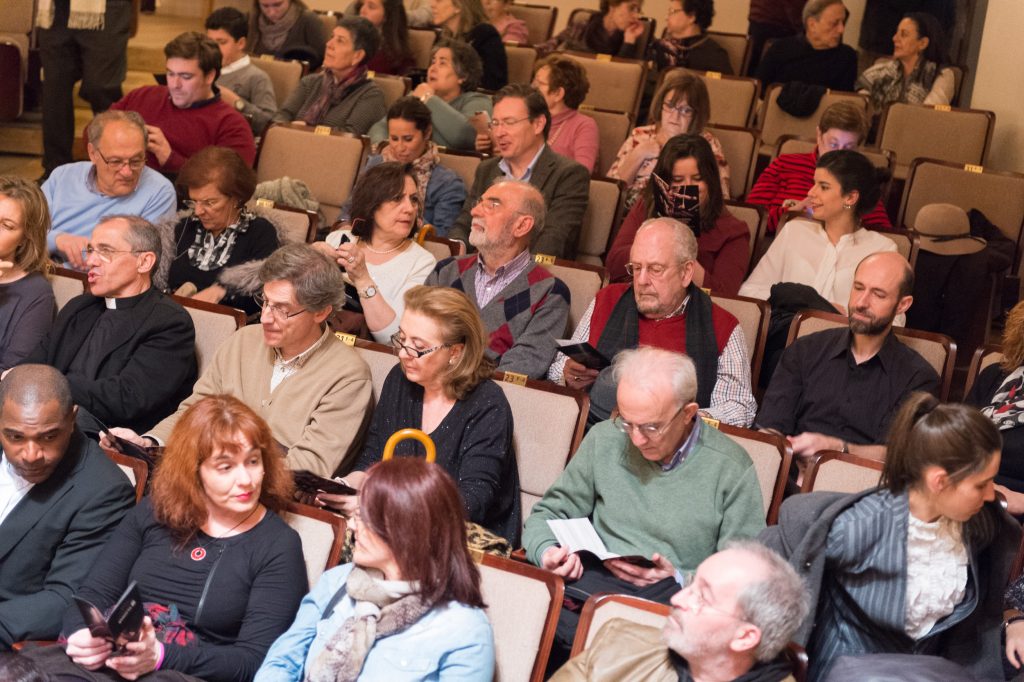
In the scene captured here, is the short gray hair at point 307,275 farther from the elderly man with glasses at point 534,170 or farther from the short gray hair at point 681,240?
the elderly man with glasses at point 534,170

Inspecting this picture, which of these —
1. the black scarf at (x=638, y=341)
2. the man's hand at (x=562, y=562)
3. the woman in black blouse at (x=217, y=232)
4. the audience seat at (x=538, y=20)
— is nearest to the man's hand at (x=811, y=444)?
the black scarf at (x=638, y=341)

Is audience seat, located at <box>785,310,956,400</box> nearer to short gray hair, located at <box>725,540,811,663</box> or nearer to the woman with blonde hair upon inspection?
short gray hair, located at <box>725,540,811,663</box>

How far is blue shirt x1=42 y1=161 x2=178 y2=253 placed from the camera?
4.30m

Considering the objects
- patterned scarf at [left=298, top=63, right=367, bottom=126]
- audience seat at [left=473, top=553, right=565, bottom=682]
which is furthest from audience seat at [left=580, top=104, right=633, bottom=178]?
audience seat at [left=473, top=553, right=565, bottom=682]

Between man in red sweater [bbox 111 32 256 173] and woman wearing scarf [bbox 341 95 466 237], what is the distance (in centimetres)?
79

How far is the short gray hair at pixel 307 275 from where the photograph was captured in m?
3.16

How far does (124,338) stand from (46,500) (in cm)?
83

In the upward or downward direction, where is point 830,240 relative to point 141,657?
upward

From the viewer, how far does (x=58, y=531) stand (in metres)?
2.64

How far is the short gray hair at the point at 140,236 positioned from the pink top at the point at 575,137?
2348 mm

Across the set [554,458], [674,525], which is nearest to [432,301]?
[554,458]

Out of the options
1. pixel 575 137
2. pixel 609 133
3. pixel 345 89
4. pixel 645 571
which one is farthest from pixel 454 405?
pixel 345 89

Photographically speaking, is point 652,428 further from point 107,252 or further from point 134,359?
point 107,252

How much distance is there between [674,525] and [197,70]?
11.2 ft
